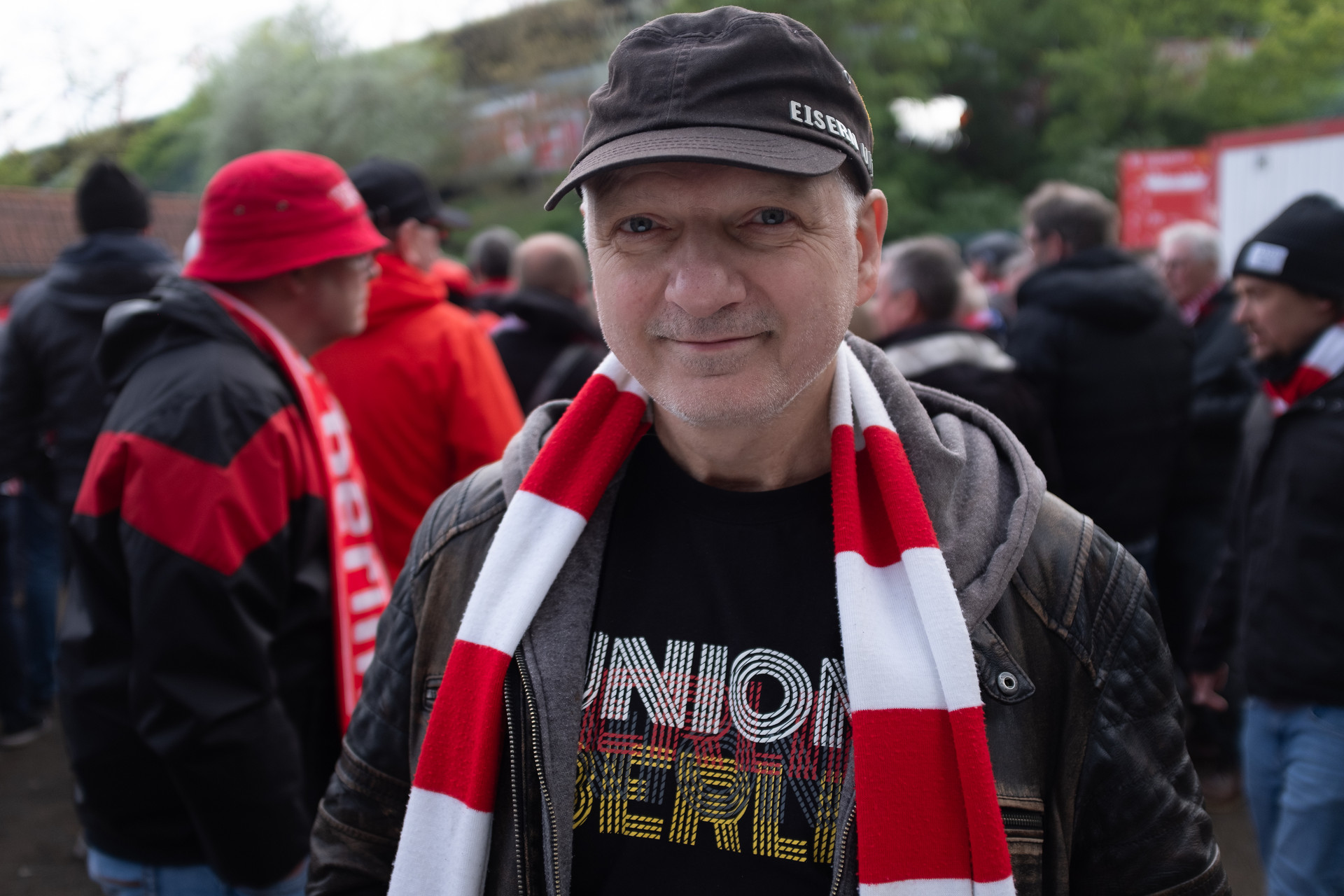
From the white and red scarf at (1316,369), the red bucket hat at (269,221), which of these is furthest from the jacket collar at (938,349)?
the red bucket hat at (269,221)

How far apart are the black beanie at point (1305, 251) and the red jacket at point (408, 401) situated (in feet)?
8.00

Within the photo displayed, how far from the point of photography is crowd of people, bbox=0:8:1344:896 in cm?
132

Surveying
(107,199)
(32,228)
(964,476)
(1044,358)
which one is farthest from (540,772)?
(32,228)

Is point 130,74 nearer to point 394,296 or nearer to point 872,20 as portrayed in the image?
point 394,296

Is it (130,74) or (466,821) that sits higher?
(130,74)

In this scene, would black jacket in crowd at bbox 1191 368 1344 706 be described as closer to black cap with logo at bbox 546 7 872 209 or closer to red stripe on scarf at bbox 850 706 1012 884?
red stripe on scarf at bbox 850 706 1012 884

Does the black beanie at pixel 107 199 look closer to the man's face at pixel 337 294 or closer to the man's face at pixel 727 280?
the man's face at pixel 337 294

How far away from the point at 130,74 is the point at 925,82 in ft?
58.7

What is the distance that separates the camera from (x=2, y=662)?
4.96 metres

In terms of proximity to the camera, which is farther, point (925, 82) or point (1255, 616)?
point (925, 82)

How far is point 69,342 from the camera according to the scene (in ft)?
13.5

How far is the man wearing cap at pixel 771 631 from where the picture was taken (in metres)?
1.29

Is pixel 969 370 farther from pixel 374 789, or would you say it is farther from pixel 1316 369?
pixel 374 789

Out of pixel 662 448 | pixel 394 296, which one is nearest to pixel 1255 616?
pixel 662 448
